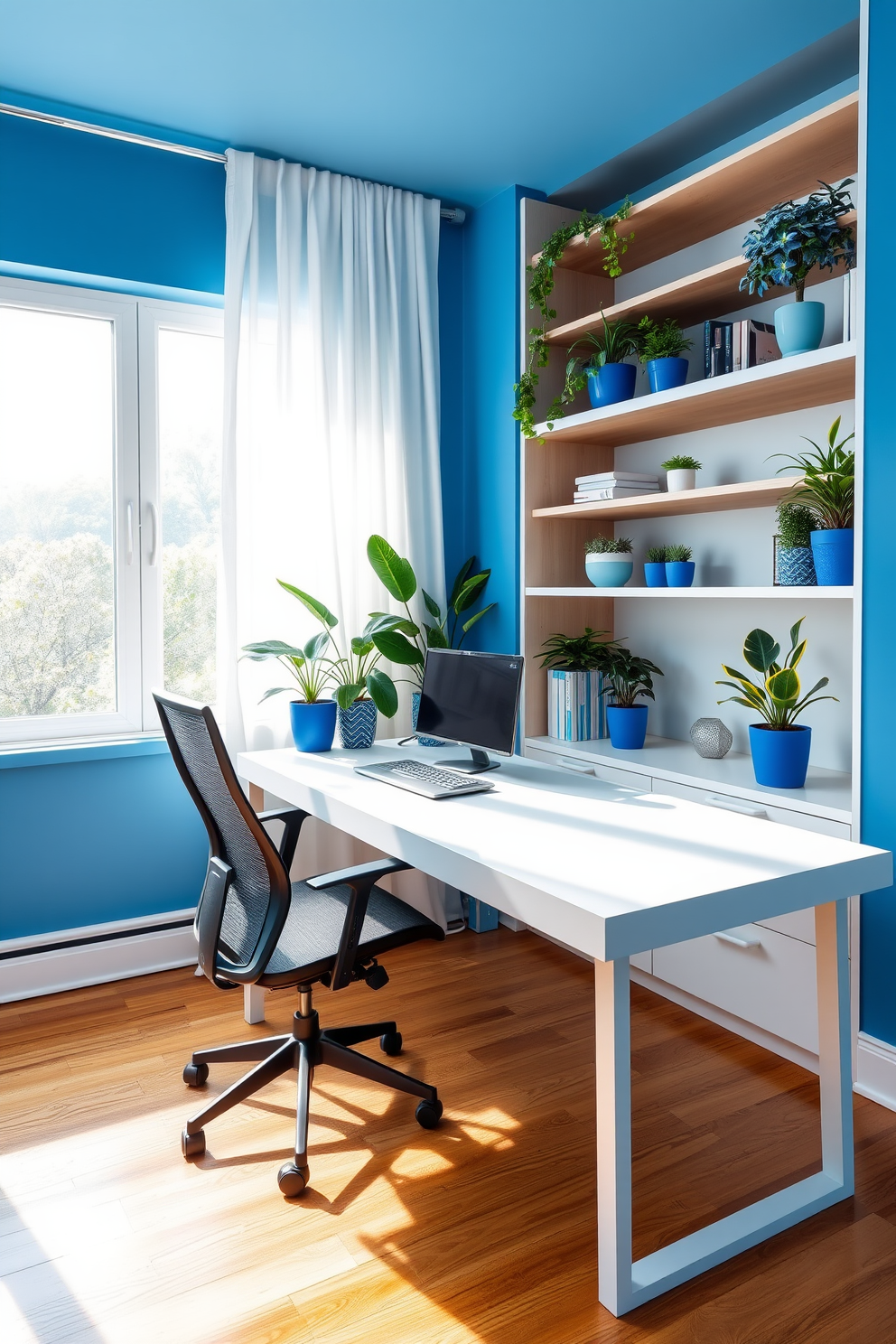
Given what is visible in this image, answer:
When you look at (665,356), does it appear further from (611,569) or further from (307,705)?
(307,705)

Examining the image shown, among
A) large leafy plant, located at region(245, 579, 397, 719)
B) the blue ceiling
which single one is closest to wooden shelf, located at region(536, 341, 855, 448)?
the blue ceiling

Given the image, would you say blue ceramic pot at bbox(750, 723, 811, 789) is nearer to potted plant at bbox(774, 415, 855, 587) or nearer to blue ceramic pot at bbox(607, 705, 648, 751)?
potted plant at bbox(774, 415, 855, 587)

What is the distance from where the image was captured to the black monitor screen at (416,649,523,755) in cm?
248

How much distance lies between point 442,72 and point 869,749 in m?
2.19

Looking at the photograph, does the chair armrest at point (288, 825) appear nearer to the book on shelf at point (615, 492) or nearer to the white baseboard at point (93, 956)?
the white baseboard at point (93, 956)

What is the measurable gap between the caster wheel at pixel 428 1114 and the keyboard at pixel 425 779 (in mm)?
716

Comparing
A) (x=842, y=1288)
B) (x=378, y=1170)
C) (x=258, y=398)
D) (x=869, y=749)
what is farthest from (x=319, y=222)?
(x=842, y=1288)

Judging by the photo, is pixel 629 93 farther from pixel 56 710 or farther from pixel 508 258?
pixel 56 710

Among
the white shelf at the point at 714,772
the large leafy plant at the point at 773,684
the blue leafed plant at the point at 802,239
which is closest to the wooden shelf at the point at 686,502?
the large leafy plant at the point at 773,684

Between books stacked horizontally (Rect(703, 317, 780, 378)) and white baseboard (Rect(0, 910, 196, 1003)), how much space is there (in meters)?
2.46

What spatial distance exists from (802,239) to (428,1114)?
2.32 m

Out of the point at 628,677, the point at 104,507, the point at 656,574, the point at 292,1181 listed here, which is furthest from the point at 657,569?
the point at 292,1181

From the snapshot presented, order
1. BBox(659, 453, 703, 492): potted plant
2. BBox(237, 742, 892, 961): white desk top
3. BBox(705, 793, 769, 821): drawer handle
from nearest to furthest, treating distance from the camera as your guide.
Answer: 1. BBox(237, 742, 892, 961): white desk top
2. BBox(705, 793, 769, 821): drawer handle
3. BBox(659, 453, 703, 492): potted plant

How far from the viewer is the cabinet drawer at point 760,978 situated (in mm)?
2309
